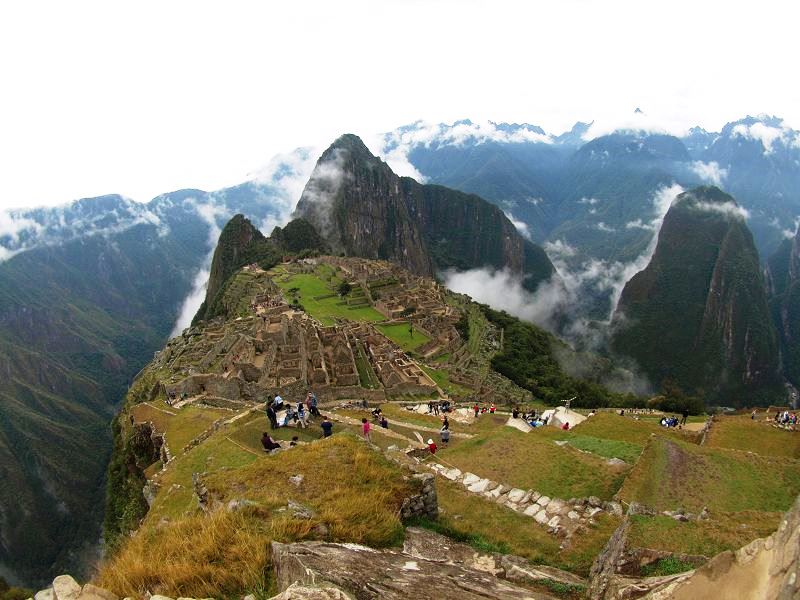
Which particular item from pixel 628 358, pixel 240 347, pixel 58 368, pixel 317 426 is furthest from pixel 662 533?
pixel 58 368

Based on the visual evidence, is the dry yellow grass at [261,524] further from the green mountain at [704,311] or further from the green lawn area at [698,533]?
the green mountain at [704,311]

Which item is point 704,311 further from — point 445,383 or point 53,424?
point 53,424

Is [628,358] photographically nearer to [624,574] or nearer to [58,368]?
[624,574]

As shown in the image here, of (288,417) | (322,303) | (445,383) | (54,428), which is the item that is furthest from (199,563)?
(54,428)

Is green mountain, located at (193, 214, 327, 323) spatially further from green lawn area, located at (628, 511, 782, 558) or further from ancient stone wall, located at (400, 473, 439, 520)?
green lawn area, located at (628, 511, 782, 558)

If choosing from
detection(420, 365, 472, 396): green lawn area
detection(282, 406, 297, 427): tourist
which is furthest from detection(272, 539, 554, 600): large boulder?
detection(420, 365, 472, 396): green lawn area

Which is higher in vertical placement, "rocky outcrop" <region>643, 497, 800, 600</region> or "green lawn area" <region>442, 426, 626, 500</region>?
"rocky outcrop" <region>643, 497, 800, 600</region>
